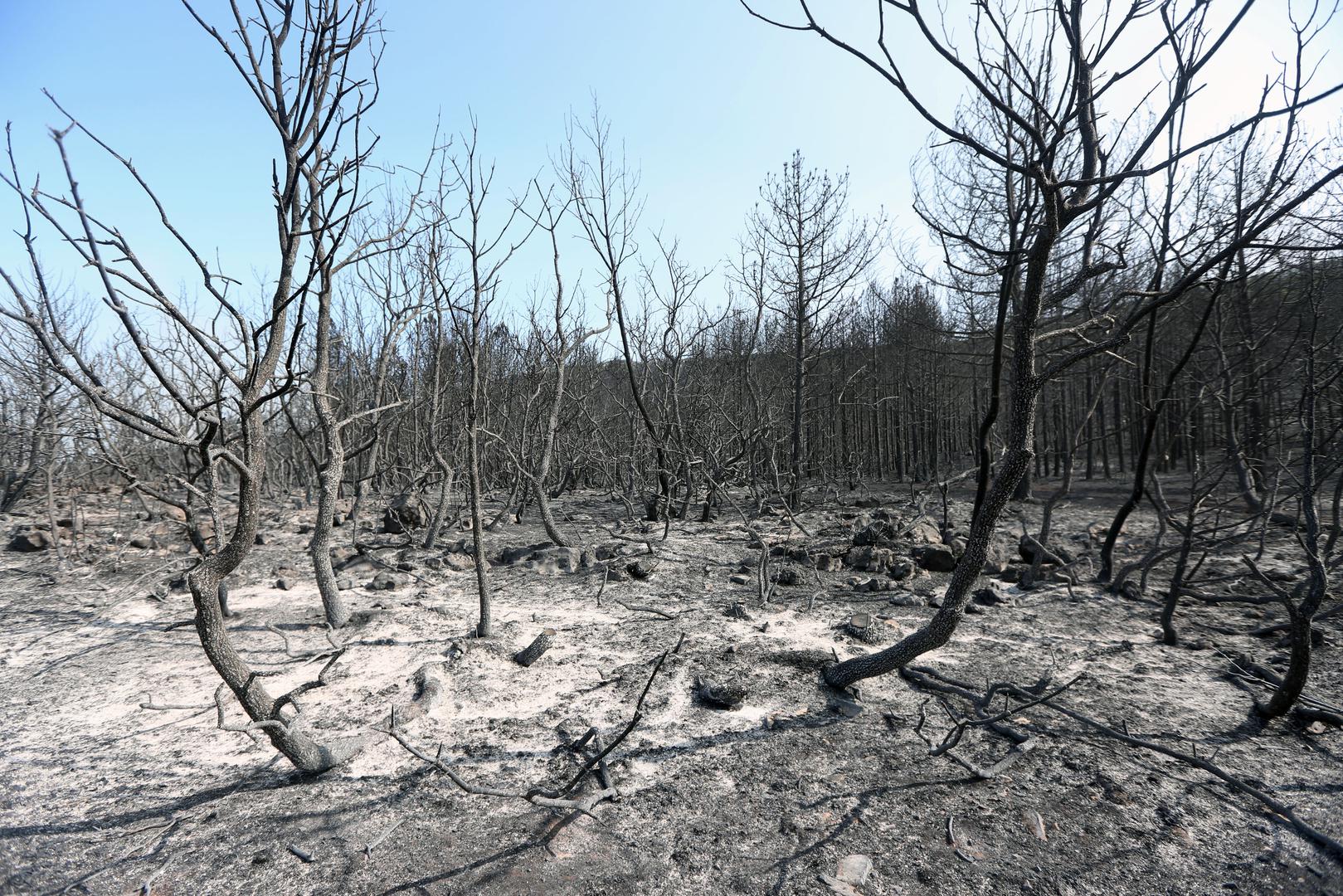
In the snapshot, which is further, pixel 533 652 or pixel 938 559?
pixel 938 559

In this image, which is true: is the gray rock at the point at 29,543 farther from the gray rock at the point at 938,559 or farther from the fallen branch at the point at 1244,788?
A: the fallen branch at the point at 1244,788

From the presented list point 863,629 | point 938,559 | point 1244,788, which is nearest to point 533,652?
point 863,629

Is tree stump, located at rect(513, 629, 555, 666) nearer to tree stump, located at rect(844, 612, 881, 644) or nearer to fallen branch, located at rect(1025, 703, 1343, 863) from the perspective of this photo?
tree stump, located at rect(844, 612, 881, 644)

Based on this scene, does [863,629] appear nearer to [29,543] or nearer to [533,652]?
[533,652]

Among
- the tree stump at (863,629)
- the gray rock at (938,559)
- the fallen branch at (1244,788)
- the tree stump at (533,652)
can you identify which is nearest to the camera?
the fallen branch at (1244,788)

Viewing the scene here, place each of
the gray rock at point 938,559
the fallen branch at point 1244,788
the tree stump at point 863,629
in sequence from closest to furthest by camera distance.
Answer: the fallen branch at point 1244,788
the tree stump at point 863,629
the gray rock at point 938,559

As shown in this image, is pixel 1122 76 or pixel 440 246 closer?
pixel 1122 76

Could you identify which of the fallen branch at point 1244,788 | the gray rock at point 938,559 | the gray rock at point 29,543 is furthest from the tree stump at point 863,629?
the gray rock at point 29,543

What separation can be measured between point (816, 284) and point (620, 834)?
34.5 feet

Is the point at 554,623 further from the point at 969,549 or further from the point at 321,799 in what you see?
the point at 969,549

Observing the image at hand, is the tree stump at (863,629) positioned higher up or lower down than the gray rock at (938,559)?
lower down

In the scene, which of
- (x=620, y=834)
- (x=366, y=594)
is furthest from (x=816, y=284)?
(x=620, y=834)

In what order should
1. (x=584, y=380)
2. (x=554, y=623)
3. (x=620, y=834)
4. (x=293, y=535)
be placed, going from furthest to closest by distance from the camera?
(x=584, y=380) < (x=293, y=535) < (x=554, y=623) < (x=620, y=834)

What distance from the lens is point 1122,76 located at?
7.44 ft
